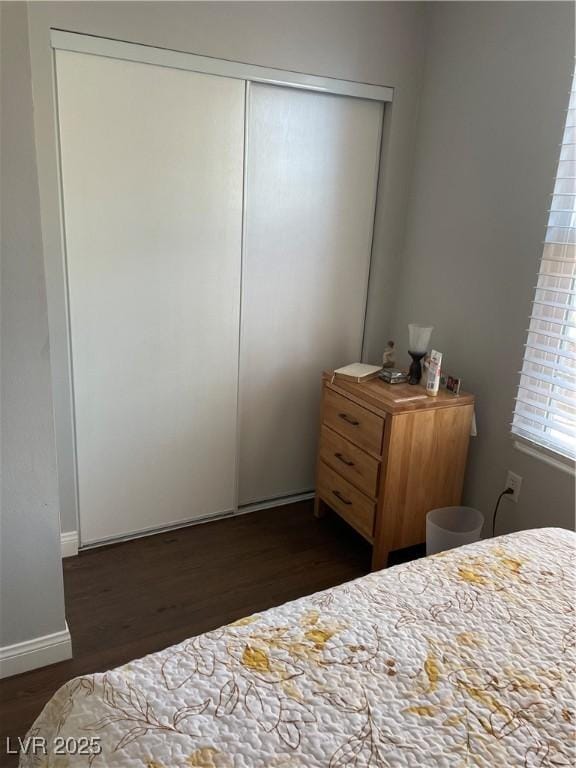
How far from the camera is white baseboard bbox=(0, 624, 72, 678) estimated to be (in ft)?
5.87

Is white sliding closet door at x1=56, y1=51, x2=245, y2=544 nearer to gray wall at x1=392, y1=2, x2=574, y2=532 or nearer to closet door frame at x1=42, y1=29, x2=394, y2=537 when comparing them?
closet door frame at x1=42, y1=29, x2=394, y2=537

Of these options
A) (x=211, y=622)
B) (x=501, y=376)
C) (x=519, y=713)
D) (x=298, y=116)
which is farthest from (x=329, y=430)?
(x=519, y=713)

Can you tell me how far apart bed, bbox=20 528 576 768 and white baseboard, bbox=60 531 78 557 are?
1.39 m

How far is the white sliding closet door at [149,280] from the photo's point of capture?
213cm

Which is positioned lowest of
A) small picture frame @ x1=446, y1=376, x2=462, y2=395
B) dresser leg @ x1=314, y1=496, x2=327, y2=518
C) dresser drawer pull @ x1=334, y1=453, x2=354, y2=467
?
dresser leg @ x1=314, y1=496, x2=327, y2=518

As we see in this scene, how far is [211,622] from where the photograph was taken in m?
2.12

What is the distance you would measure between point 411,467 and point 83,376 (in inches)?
54.1

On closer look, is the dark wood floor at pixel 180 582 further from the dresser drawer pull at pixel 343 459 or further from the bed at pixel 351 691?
the bed at pixel 351 691

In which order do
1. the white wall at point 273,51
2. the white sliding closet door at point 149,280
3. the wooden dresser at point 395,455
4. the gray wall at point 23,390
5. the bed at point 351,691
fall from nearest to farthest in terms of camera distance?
the bed at point 351,691 < the gray wall at point 23,390 < the white wall at point 273,51 < the white sliding closet door at point 149,280 < the wooden dresser at point 395,455

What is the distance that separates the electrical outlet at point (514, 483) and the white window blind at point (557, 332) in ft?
0.59

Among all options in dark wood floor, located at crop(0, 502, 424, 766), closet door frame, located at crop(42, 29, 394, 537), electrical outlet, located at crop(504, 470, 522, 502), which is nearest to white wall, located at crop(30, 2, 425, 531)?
closet door frame, located at crop(42, 29, 394, 537)

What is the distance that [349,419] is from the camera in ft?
8.08

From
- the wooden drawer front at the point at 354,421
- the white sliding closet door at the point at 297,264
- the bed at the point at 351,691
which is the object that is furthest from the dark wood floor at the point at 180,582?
the bed at the point at 351,691

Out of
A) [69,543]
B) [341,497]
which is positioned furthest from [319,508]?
[69,543]
